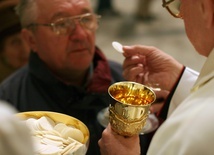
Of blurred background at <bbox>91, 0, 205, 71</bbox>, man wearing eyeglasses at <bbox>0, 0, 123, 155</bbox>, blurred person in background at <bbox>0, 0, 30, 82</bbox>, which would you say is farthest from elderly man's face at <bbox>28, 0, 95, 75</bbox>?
blurred background at <bbox>91, 0, 205, 71</bbox>

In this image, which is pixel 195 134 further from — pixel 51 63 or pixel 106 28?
pixel 106 28

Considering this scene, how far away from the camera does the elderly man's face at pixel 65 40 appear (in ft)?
6.16

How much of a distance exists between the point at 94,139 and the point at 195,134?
2.87 ft

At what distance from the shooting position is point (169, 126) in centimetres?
96

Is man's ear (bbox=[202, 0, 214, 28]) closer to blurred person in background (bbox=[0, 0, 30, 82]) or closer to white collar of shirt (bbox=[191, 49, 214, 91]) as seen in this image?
white collar of shirt (bbox=[191, 49, 214, 91])

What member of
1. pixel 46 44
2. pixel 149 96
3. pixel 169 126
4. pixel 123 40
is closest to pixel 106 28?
pixel 123 40

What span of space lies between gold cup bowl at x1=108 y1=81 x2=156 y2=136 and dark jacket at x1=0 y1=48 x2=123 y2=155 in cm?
48

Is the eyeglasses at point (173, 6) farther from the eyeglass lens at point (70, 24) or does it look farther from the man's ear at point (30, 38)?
the man's ear at point (30, 38)

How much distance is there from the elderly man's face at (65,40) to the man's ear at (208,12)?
3.04 ft

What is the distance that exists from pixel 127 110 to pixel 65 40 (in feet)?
2.70

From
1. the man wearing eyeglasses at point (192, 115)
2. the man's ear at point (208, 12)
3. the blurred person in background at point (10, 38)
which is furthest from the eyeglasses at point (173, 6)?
the blurred person in background at point (10, 38)

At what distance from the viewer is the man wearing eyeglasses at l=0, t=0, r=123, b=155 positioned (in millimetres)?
1845

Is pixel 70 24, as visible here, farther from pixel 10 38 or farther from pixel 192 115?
pixel 192 115

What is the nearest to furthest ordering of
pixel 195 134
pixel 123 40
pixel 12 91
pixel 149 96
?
pixel 195 134, pixel 149 96, pixel 12 91, pixel 123 40
